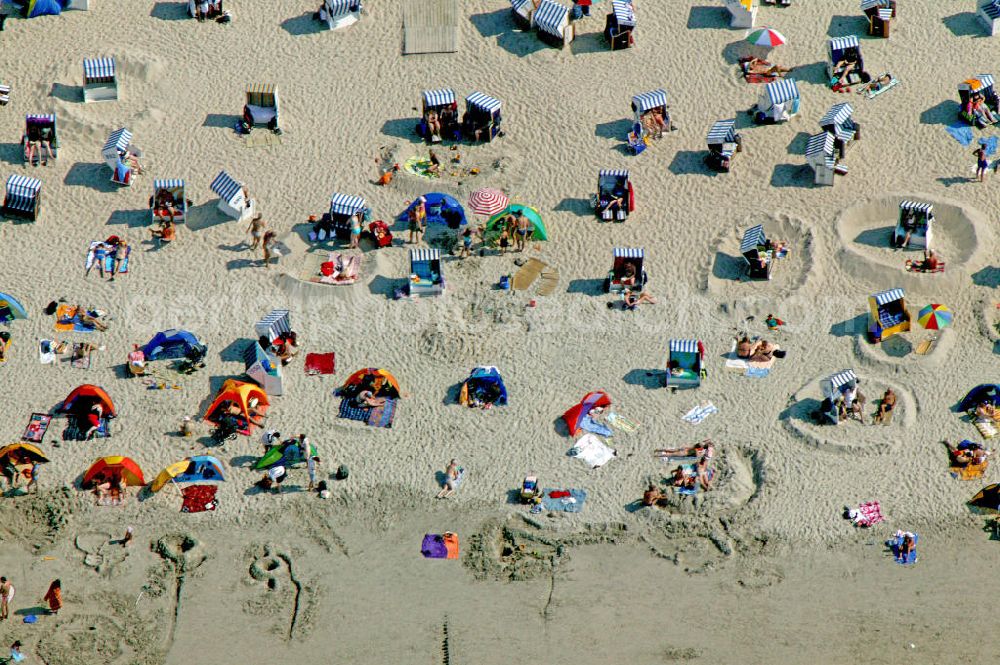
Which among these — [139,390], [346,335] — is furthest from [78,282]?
[346,335]

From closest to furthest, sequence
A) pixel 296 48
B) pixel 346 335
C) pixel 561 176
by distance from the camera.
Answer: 1. pixel 346 335
2. pixel 561 176
3. pixel 296 48

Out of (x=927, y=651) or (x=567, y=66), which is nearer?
(x=927, y=651)

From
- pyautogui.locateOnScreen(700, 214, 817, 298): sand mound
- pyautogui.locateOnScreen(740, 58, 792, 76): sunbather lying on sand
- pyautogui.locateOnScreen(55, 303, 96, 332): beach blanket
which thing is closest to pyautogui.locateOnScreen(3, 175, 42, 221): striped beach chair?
pyautogui.locateOnScreen(55, 303, 96, 332): beach blanket

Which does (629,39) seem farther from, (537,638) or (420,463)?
(537,638)

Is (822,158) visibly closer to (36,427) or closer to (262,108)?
(262,108)

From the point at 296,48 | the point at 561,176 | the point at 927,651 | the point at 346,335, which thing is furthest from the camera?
the point at 296,48

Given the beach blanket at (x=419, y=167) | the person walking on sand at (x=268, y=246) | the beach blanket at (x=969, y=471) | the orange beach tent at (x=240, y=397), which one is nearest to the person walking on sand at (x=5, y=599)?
the orange beach tent at (x=240, y=397)
